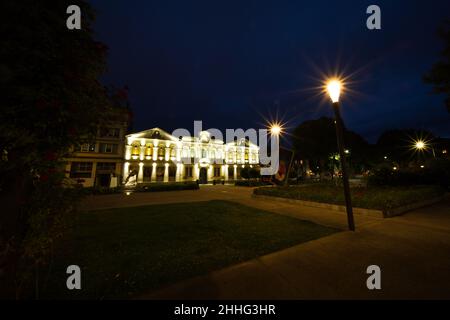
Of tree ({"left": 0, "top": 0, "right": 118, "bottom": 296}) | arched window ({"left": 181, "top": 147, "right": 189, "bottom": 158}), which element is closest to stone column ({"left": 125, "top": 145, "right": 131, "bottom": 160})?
arched window ({"left": 181, "top": 147, "right": 189, "bottom": 158})

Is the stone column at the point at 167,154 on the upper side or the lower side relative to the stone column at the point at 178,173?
upper

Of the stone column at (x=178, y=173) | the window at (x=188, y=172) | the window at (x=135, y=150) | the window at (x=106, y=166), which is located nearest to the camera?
the window at (x=106, y=166)

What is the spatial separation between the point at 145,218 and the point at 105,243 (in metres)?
3.01

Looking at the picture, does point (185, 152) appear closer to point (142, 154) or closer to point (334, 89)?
point (142, 154)

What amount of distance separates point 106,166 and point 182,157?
14795mm

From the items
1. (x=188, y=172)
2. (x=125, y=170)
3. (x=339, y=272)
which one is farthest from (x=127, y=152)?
(x=339, y=272)

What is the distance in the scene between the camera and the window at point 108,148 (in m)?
34.9

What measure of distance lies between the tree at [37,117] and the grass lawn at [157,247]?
126cm

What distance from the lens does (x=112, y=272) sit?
348 cm

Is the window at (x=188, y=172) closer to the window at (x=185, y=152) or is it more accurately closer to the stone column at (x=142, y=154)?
the window at (x=185, y=152)

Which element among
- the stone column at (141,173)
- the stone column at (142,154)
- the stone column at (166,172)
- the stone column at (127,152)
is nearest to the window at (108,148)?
the stone column at (127,152)

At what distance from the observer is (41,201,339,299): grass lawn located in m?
3.16

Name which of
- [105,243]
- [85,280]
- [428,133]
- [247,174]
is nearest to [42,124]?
[85,280]

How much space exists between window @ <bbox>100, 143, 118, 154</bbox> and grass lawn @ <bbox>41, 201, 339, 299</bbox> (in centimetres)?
3182
